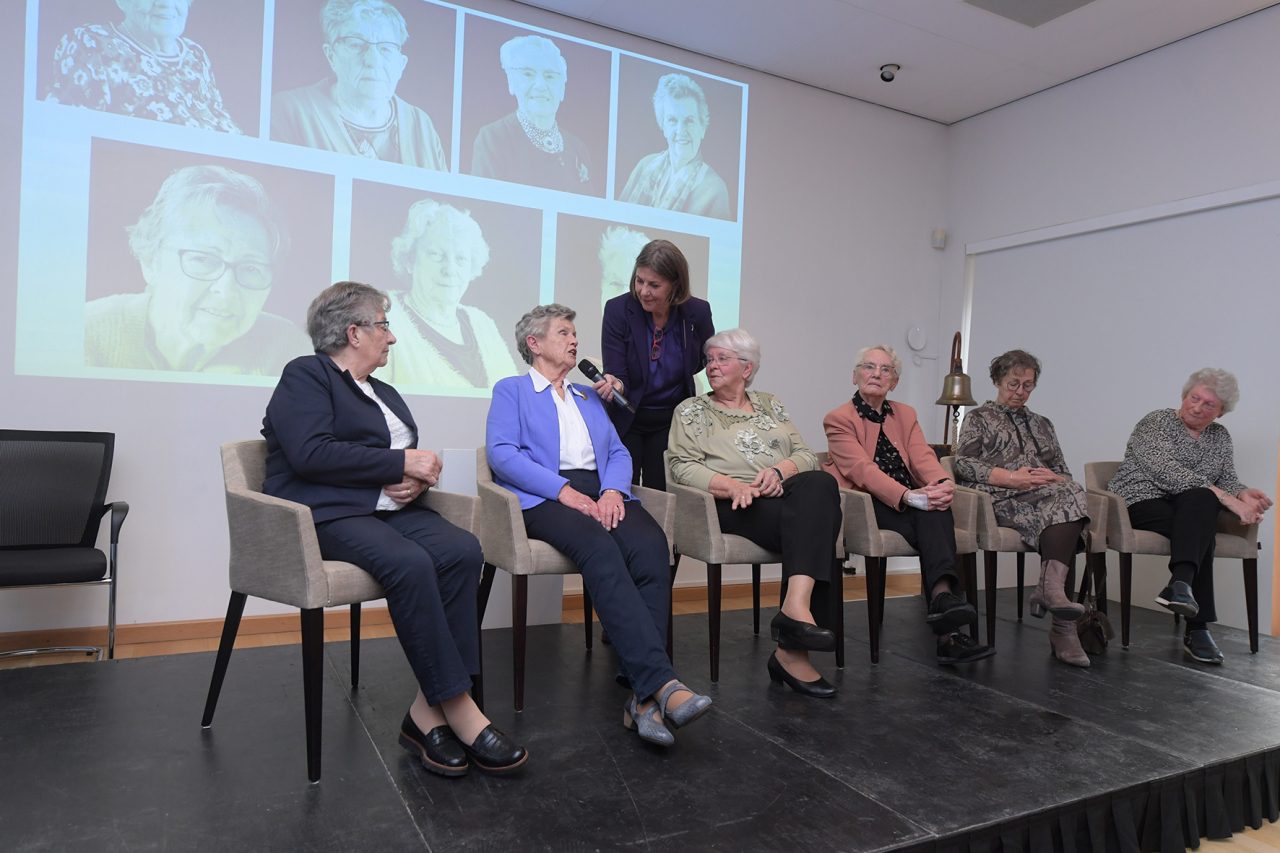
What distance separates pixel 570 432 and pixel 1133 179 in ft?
12.1

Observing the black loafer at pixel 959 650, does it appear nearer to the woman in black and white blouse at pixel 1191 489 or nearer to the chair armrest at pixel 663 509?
the woman in black and white blouse at pixel 1191 489

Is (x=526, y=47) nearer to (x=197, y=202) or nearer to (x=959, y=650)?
(x=197, y=202)

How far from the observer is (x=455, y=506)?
2395 mm

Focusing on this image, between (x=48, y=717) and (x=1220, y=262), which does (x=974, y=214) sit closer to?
(x=1220, y=262)

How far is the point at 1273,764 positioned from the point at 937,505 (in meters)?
1.17

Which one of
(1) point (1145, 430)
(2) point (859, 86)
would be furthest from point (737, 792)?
(2) point (859, 86)

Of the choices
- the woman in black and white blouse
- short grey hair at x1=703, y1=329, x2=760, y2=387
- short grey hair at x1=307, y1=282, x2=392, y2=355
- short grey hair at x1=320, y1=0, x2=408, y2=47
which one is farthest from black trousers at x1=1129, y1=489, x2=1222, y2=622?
short grey hair at x1=320, y1=0, x2=408, y2=47

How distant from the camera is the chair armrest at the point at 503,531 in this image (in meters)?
2.44

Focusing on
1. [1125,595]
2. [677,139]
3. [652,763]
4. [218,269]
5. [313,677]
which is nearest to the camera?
[313,677]

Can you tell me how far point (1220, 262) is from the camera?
4.20 meters

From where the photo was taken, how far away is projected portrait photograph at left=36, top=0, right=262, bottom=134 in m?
3.09

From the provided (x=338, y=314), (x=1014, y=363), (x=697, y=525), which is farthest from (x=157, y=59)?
(x=1014, y=363)

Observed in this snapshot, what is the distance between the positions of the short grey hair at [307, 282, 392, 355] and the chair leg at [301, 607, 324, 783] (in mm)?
694

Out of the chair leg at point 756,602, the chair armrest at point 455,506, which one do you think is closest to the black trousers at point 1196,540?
the chair leg at point 756,602
